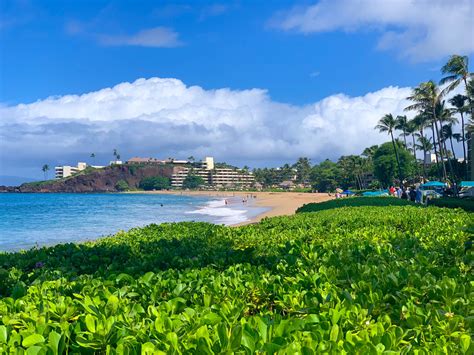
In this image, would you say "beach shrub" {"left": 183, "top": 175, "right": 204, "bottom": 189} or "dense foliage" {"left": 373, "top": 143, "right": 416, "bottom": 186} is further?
"beach shrub" {"left": 183, "top": 175, "right": 204, "bottom": 189}

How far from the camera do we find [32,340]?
2006mm

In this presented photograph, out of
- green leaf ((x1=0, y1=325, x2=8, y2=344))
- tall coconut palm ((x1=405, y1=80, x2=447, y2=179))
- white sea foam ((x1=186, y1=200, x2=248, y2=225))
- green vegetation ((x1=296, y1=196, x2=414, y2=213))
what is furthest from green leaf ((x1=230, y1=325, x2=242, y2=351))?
tall coconut palm ((x1=405, y1=80, x2=447, y2=179))

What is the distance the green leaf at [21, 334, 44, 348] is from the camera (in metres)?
1.99

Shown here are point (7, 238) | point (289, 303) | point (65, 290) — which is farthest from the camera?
point (7, 238)

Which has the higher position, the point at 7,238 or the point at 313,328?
the point at 313,328

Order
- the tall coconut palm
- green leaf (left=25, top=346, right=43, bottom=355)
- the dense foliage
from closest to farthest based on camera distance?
1. green leaf (left=25, top=346, right=43, bottom=355)
2. the tall coconut palm
3. the dense foliage

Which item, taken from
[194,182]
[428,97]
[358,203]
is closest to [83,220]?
[358,203]

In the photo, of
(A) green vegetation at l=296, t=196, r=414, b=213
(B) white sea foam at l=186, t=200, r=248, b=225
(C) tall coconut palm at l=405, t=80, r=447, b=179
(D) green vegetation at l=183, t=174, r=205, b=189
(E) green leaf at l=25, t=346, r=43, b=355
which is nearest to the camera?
(E) green leaf at l=25, t=346, r=43, b=355

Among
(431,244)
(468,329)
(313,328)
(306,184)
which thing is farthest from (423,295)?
(306,184)

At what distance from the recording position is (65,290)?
11.2ft

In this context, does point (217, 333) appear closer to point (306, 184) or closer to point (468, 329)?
point (468, 329)

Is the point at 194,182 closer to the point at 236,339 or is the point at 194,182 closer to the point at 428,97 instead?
the point at 428,97

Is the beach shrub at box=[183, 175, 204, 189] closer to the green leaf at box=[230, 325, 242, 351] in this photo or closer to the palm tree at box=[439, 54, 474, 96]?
the palm tree at box=[439, 54, 474, 96]

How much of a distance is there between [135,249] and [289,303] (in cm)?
390
